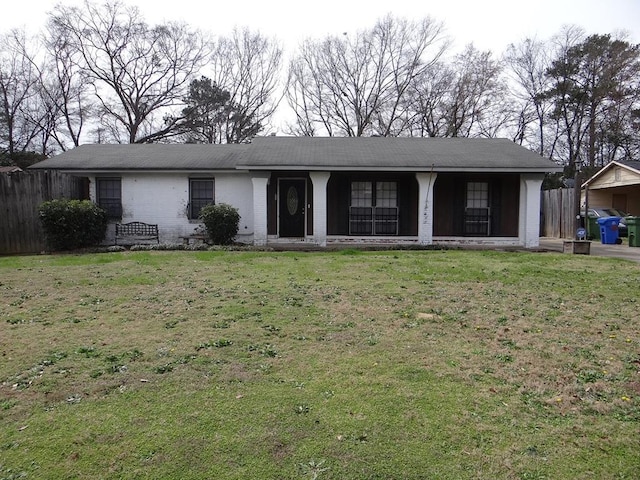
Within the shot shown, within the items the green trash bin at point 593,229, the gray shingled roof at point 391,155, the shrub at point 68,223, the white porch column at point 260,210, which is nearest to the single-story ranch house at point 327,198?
the gray shingled roof at point 391,155

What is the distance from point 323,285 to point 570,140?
31939mm

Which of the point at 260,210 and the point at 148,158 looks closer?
the point at 260,210

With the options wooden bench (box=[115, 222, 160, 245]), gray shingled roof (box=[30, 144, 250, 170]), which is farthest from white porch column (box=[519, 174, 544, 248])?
wooden bench (box=[115, 222, 160, 245])

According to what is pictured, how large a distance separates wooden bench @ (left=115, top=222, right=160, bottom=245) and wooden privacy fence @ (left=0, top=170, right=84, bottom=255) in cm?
226

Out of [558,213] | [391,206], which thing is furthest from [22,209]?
[558,213]

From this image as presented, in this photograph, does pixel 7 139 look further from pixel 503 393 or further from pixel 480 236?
pixel 503 393

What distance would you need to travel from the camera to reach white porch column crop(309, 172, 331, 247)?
13867 mm

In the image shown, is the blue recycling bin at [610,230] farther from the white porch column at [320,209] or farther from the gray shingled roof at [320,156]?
the white porch column at [320,209]

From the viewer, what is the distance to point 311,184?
15008 millimetres

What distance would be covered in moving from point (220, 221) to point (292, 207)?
2612 mm

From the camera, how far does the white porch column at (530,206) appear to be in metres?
13.9

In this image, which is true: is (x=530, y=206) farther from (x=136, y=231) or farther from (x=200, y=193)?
(x=136, y=231)

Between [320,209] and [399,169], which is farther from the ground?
[399,169]

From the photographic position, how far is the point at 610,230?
16.5m
